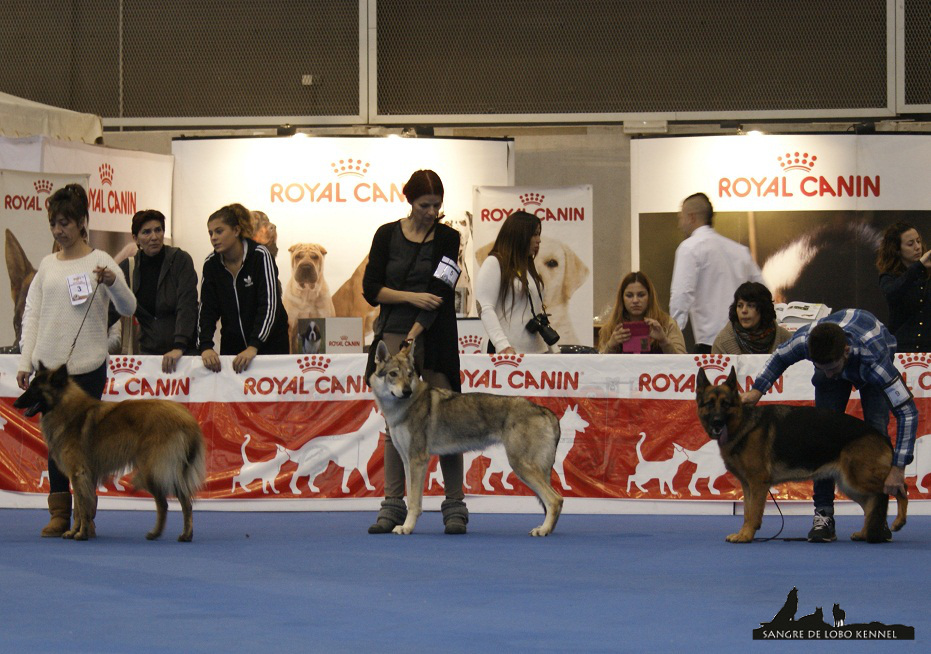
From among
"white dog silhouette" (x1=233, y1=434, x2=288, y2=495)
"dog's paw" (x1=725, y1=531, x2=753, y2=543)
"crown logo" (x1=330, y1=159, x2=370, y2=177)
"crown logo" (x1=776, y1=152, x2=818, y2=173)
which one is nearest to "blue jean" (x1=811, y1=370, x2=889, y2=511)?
"dog's paw" (x1=725, y1=531, x2=753, y2=543)

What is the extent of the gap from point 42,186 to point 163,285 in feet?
13.6

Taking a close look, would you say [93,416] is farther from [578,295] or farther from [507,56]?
[507,56]

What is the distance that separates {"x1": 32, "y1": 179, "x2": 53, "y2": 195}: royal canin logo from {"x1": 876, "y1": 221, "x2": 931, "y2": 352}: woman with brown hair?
269 inches

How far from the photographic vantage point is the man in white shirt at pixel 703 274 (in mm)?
9375

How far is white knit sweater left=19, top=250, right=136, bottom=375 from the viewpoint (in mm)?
6344

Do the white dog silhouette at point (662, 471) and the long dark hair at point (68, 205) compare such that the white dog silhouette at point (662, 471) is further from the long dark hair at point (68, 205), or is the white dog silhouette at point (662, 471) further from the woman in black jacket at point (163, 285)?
the long dark hair at point (68, 205)

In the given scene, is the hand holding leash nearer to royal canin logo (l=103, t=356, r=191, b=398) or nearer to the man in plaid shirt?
royal canin logo (l=103, t=356, r=191, b=398)

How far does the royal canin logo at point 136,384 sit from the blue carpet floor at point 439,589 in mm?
1297

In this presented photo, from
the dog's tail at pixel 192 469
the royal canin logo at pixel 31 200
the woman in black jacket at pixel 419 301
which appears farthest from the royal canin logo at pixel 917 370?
the royal canin logo at pixel 31 200

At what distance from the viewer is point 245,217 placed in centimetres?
719

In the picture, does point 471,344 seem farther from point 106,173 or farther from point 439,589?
point 439,589

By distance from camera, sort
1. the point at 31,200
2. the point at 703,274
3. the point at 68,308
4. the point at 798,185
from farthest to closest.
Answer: the point at 798,185
the point at 31,200
the point at 703,274
the point at 68,308

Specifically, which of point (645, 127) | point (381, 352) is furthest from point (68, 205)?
point (645, 127)

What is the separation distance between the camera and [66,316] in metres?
6.36
